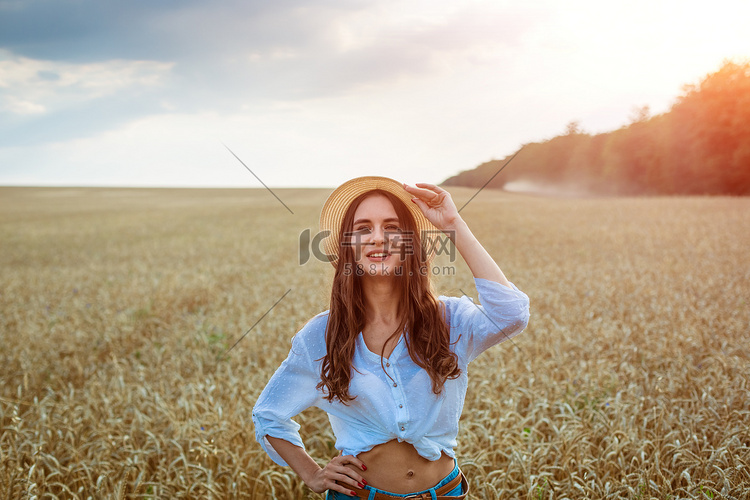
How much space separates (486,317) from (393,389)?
449 millimetres

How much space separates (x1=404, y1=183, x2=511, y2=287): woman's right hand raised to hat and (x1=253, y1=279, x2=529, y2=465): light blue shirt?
5 cm

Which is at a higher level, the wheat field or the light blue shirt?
the light blue shirt

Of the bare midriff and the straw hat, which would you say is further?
the straw hat

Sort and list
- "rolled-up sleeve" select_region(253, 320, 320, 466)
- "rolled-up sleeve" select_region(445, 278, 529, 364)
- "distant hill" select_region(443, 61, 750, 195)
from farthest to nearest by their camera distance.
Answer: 1. "distant hill" select_region(443, 61, 750, 195)
2. "rolled-up sleeve" select_region(253, 320, 320, 466)
3. "rolled-up sleeve" select_region(445, 278, 529, 364)

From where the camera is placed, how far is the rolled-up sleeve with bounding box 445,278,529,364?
177 centimetres

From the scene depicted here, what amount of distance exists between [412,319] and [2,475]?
3054 mm

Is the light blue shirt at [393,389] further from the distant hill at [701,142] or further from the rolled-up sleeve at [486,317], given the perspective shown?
the distant hill at [701,142]

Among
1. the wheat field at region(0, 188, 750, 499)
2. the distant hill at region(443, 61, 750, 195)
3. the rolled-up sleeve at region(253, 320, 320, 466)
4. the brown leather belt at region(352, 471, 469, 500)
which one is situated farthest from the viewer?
the distant hill at region(443, 61, 750, 195)

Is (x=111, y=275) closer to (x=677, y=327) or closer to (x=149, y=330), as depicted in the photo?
(x=149, y=330)

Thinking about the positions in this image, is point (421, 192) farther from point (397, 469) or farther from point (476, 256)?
point (397, 469)

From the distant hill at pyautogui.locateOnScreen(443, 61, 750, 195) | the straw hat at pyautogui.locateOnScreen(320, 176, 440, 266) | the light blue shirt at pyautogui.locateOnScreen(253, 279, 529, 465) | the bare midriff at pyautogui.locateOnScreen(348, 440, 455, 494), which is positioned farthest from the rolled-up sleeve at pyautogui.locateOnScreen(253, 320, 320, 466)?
the distant hill at pyautogui.locateOnScreen(443, 61, 750, 195)

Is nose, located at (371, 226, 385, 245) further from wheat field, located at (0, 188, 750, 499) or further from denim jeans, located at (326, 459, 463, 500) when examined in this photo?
denim jeans, located at (326, 459, 463, 500)

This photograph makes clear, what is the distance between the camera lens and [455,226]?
5.99 feet

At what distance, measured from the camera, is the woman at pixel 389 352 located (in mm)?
1861
